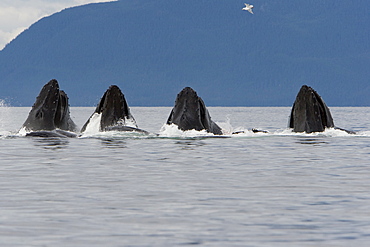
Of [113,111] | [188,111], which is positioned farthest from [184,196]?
[113,111]

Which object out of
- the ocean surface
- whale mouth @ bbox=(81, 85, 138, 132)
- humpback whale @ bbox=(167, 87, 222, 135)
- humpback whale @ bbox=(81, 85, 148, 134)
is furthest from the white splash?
the ocean surface

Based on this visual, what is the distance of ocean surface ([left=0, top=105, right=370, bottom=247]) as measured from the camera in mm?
7688

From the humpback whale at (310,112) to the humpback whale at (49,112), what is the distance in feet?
23.0

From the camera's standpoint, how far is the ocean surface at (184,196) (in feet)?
25.2

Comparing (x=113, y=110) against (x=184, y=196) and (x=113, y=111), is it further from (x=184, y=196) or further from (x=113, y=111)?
(x=184, y=196)

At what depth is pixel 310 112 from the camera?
22484 millimetres

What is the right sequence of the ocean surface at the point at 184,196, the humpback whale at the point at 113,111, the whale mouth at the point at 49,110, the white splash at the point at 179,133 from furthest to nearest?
1. the humpback whale at the point at 113,111
2. the whale mouth at the point at 49,110
3. the white splash at the point at 179,133
4. the ocean surface at the point at 184,196

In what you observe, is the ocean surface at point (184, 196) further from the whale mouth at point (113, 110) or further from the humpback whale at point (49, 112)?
the whale mouth at point (113, 110)

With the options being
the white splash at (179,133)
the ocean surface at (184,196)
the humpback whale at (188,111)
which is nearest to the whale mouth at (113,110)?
the white splash at (179,133)

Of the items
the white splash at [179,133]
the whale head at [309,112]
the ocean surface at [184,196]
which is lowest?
the ocean surface at [184,196]

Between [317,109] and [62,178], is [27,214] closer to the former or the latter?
[62,178]

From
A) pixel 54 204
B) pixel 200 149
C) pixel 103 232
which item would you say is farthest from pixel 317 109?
pixel 103 232

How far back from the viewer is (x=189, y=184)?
459 inches

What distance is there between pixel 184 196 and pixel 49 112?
12.6 metres
